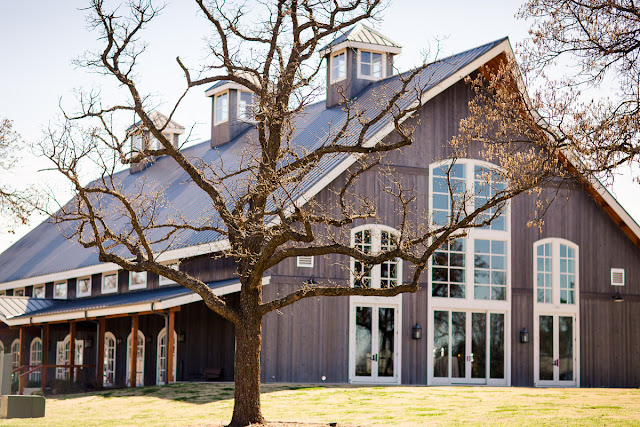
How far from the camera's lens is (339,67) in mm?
27188

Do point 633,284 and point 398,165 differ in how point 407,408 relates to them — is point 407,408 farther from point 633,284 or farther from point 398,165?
point 633,284

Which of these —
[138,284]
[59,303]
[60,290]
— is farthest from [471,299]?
[60,290]

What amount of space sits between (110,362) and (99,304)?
4221 mm

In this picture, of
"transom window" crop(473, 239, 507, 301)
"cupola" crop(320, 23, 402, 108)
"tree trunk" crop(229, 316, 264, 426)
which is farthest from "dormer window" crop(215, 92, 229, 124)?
"tree trunk" crop(229, 316, 264, 426)

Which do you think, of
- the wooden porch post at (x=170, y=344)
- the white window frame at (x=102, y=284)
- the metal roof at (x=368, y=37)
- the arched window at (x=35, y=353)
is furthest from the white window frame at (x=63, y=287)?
the metal roof at (x=368, y=37)

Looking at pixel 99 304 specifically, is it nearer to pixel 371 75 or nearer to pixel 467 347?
pixel 371 75

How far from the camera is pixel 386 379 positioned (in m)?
21.5

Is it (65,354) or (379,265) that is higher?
(379,265)

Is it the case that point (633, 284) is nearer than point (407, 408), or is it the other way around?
point (407, 408)

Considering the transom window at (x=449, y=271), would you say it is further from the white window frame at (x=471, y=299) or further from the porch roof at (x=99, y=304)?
the porch roof at (x=99, y=304)

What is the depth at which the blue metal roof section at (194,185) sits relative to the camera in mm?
21328

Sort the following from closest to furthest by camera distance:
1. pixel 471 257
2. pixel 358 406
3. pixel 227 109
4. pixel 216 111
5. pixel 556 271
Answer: pixel 358 406 → pixel 471 257 → pixel 556 271 → pixel 227 109 → pixel 216 111

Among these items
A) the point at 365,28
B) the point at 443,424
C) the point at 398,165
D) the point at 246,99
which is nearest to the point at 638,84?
the point at 443,424

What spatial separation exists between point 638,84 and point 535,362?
42.7 ft
